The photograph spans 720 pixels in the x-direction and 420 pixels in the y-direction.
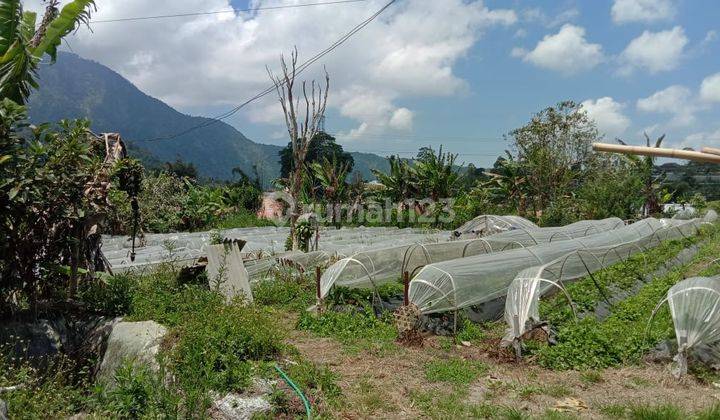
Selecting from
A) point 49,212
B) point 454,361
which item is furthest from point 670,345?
point 49,212

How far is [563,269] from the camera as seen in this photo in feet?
31.6

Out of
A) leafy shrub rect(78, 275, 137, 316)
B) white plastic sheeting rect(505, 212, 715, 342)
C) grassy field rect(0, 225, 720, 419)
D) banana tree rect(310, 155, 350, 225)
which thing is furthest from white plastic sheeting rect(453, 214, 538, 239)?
leafy shrub rect(78, 275, 137, 316)

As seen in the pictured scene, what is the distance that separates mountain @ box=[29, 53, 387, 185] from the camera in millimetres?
161875

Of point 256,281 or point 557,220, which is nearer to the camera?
point 256,281

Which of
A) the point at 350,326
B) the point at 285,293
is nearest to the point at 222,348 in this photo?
the point at 350,326

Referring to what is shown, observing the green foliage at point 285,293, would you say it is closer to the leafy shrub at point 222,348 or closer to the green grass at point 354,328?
the green grass at point 354,328

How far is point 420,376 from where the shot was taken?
222 inches

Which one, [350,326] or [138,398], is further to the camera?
[350,326]

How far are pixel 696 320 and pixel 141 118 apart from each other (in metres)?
192

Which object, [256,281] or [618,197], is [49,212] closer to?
[256,281]

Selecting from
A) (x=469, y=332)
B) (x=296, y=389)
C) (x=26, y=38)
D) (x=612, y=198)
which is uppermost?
(x=26, y=38)

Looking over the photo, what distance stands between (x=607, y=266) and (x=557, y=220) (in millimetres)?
10987

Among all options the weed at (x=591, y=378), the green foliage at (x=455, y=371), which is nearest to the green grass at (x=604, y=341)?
the weed at (x=591, y=378)

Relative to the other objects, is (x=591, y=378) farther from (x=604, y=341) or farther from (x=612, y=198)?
(x=612, y=198)
